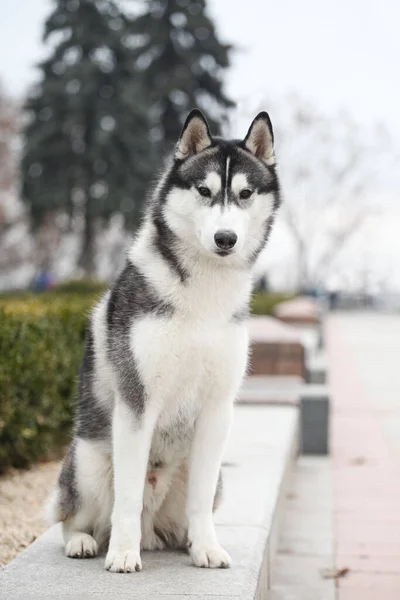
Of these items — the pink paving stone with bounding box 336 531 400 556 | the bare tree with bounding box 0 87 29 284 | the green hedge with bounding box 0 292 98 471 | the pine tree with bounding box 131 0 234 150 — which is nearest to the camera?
the pink paving stone with bounding box 336 531 400 556

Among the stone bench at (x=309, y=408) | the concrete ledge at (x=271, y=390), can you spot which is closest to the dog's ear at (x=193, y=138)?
the concrete ledge at (x=271, y=390)

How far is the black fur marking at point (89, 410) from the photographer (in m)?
3.50

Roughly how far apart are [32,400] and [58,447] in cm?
69

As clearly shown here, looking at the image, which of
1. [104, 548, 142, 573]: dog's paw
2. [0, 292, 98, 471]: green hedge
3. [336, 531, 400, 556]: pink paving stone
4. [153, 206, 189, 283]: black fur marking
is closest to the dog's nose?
[153, 206, 189, 283]: black fur marking

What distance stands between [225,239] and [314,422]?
488cm

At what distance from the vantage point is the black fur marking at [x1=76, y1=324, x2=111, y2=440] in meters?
3.50

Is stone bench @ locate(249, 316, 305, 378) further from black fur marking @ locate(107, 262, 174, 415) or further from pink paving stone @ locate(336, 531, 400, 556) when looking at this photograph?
black fur marking @ locate(107, 262, 174, 415)

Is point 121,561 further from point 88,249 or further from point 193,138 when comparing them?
point 88,249

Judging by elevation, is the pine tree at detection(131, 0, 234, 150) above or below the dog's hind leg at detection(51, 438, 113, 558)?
above

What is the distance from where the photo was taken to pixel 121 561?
128 inches

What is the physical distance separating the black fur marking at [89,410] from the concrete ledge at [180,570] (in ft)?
1.65

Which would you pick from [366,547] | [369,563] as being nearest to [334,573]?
[369,563]

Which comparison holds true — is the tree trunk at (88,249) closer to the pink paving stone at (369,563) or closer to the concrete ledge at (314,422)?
the concrete ledge at (314,422)

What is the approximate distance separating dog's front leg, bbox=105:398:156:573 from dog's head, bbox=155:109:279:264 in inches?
26.7
